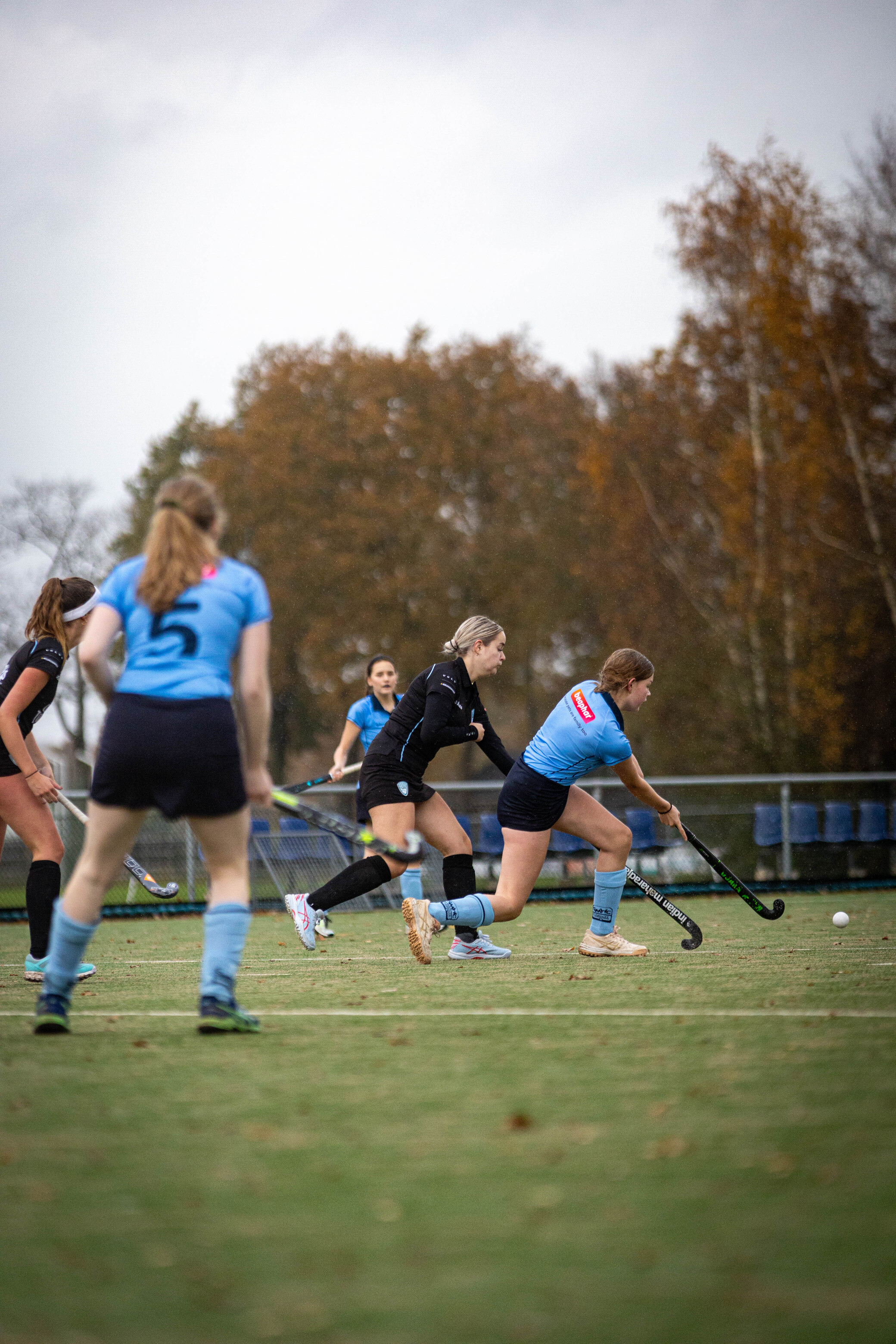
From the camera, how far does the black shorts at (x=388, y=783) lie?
313 inches

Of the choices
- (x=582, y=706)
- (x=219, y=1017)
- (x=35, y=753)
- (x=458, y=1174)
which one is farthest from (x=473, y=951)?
(x=458, y=1174)

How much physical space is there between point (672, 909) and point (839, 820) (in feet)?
31.1

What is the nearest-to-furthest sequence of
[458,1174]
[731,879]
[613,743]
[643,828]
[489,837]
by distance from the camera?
[458,1174]
[613,743]
[731,879]
[643,828]
[489,837]

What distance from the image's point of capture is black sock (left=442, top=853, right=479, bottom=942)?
26.1 feet

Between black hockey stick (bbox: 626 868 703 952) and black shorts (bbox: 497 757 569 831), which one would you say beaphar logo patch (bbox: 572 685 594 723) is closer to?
black shorts (bbox: 497 757 569 831)

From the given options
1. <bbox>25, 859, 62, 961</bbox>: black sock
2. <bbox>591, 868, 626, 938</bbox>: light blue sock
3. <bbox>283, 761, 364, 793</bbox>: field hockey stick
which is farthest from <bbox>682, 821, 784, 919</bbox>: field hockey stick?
<bbox>25, 859, 62, 961</bbox>: black sock

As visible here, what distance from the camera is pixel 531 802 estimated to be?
7.51 m

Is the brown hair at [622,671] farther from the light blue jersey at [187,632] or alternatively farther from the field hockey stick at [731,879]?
the light blue jersey at [187,632]

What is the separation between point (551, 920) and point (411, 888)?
5.75 ft

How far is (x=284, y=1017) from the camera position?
526 cm

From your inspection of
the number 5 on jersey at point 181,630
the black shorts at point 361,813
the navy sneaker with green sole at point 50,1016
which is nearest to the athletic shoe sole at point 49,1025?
the navy sneaker with green sole at point 50,1016

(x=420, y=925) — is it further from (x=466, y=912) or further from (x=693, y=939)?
(x=693, y=939)

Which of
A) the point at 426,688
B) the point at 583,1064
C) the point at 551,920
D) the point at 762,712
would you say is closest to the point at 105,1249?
the point at 583,1064

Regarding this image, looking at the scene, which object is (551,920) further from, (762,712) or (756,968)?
(762,712)
